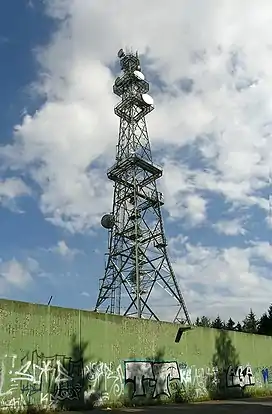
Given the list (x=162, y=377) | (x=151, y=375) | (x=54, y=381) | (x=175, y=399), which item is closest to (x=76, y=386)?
(x=54, y=381)

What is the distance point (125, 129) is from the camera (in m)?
48.0

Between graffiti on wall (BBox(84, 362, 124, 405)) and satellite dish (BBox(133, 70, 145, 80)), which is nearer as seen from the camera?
graffiti on wall (BBox(84, 362, 124, 405))

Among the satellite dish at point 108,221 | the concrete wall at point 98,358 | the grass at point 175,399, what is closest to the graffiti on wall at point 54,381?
the concrete wall at point 98,358

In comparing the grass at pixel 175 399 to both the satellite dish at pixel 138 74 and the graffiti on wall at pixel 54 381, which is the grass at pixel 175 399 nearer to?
the graffiti on wall at pixel 54 381

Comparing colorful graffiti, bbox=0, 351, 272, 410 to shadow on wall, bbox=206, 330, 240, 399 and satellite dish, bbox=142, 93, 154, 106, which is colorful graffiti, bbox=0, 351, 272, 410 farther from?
satellite dish, bbox=142, 93, 154, 106

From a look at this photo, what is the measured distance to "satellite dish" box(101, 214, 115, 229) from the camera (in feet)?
148

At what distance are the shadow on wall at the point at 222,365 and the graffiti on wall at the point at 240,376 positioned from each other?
231mm

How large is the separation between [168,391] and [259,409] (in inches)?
215

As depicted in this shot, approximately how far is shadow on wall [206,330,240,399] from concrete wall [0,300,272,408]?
0.18 feet

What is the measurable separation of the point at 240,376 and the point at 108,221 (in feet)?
63.3

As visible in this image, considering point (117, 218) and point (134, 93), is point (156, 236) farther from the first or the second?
point (134, 93)

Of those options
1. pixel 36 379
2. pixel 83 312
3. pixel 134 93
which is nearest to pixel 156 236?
pixel 134 93

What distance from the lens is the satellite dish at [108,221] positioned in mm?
45250

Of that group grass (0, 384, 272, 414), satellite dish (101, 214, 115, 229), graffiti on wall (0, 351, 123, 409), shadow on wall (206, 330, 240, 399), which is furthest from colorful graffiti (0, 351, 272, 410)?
satellite dish (101, 214, 115, 229)
